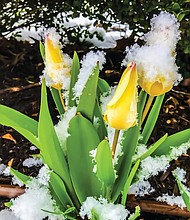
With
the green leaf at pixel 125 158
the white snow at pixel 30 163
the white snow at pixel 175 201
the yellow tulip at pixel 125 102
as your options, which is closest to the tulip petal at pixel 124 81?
the yellow tulip at pixel 125 102

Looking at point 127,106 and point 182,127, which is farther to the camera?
point 182,127

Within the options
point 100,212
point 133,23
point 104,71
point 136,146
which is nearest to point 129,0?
point 133,23

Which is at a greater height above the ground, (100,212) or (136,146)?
(136,146)

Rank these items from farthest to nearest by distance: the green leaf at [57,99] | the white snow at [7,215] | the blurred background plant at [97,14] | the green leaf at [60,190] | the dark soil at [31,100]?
1. the blurred background plant at [97,14]
2. the dark soil at [31,100]
3. the white snow at [7,215]
4. the green leaf at [57,99]
5. the green leaf at [60,190]

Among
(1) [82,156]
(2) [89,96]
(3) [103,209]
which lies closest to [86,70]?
(2) [89,96]

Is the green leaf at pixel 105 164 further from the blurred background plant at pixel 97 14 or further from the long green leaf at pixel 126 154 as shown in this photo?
the blurred background plant at pixel 97 14

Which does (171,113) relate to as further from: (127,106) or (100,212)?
(127,106)
